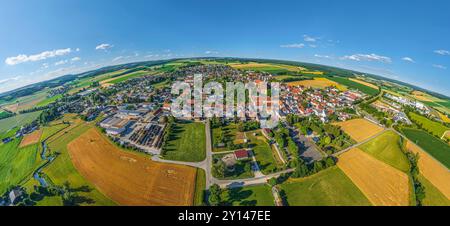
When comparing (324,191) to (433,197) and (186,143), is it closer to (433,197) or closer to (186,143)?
(433,197)

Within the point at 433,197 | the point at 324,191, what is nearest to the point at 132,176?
the point at 324,191

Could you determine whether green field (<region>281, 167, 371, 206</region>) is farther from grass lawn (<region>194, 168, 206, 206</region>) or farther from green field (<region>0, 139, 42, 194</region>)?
green field (<region>0, 139, 42, 194</region>)

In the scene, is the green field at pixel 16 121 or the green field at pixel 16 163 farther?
the green field at pixel 16 121

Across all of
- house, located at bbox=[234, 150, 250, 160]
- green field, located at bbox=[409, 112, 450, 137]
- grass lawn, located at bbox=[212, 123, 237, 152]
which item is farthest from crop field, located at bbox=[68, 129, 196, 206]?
green field, located at bbox=[409, 112, 450, 137]

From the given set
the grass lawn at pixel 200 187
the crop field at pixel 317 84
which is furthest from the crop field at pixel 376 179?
the crop field at pixel 317 84

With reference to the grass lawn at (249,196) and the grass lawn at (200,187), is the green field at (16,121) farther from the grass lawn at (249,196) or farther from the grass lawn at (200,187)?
the grass lawn at (249,196)
